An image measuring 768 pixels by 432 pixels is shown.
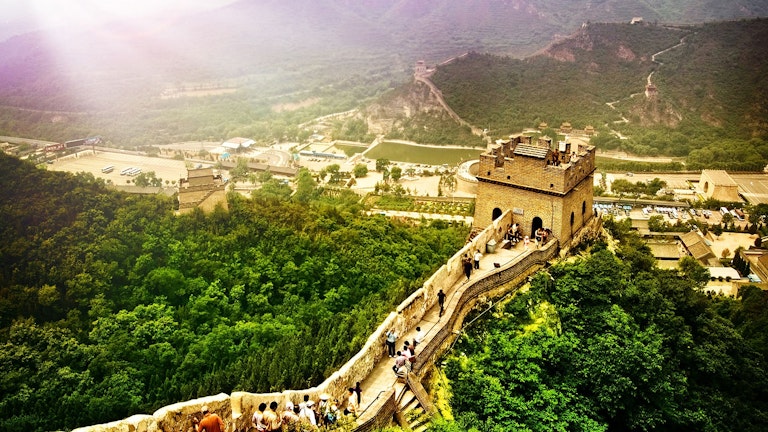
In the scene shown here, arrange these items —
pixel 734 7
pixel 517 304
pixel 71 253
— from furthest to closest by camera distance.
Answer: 1. pixel 734 7
2. pixel 71 253
3. pixel 517 304

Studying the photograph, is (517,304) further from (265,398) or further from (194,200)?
(194,200)

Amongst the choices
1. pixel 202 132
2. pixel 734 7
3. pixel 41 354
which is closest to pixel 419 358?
pixel 41 354

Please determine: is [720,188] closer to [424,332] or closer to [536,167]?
[536,167]

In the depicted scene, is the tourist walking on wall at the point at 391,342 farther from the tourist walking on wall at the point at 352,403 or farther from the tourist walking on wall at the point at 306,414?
the tourist walking on wall at the point at 306,414

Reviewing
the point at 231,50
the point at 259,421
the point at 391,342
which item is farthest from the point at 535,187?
the point at 231,50

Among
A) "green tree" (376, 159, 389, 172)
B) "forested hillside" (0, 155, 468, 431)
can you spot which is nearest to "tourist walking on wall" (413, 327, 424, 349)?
"forested hillside" (0, 155, 468, 431)

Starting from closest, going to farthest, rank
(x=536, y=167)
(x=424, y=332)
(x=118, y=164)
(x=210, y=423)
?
1. (x=210, y=423)
2. (x=424, y=332)
3. (x=536, y=167)
4. (x=118, y=164)
